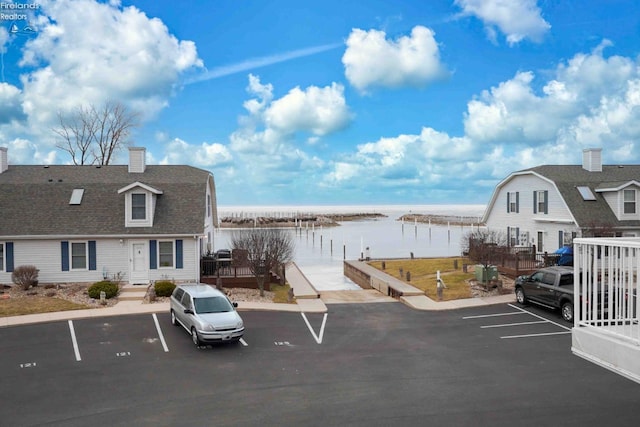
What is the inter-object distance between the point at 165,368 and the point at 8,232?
1794cm

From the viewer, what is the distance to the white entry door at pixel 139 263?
28875 millimetres

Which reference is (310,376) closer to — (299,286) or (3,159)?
(299,286)

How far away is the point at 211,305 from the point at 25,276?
47.8 feet

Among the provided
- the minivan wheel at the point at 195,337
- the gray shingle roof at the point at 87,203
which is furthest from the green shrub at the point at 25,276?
the minivan wheel at the point at 195,337

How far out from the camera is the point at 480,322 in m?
21.6

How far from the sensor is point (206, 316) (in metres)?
17.8

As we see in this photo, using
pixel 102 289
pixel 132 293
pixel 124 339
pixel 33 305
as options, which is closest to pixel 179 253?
pixel 132 293

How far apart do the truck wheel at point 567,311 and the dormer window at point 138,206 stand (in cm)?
2160

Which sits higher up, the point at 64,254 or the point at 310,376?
the point at 64,254

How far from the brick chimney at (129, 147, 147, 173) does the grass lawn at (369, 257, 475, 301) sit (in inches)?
726

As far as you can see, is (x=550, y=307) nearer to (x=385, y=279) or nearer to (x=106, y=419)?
(x=385, y=279)

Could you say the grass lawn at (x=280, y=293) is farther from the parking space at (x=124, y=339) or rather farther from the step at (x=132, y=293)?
the step at (x=132, y=293)

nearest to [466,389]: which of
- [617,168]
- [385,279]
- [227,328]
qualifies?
[227,328]

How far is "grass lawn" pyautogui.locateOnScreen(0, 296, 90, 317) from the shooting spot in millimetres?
22828
